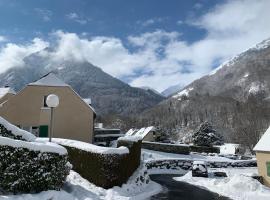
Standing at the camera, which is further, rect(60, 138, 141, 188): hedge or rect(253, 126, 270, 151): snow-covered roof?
rect(253, 126, 270, 151): snow-covered roof

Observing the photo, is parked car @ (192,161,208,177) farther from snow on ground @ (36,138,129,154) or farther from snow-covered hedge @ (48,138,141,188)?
snow on ground @ (36,138,129,154)

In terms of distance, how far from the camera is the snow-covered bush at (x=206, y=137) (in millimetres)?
72688

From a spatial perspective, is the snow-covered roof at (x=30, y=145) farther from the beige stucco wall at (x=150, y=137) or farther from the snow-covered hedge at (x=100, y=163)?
the beige stucco wall at (x=150, y=137)

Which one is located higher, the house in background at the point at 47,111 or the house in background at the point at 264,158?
the house in background at the point at 47,111

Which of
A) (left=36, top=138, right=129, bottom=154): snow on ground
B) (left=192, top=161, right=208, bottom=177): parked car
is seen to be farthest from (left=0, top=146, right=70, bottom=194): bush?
(left=192, top=161, right=208, bottom=177): parked car

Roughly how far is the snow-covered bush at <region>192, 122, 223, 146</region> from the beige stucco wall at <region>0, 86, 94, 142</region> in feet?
127

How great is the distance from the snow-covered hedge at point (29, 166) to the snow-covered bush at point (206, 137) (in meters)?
60.8

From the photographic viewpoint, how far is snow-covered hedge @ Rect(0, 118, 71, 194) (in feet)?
40.8

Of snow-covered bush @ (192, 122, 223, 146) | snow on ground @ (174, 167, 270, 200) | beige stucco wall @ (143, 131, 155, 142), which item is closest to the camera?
snow on ground @ (174, 167, 270, 200)

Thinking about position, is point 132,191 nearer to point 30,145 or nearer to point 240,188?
point 30,145

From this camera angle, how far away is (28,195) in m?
12.5

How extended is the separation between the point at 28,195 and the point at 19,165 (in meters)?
1.17

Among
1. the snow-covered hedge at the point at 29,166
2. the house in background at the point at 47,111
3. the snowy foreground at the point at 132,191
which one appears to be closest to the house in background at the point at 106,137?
the house in background at the point at 47,111

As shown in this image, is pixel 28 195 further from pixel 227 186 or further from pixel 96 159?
pixel 227 186
